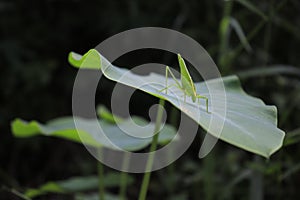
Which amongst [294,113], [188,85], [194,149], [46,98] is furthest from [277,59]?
[188,85]

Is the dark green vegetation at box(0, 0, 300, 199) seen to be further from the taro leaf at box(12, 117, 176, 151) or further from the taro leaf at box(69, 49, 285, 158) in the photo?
the taro leaf at box(69, 49, 285, 158)

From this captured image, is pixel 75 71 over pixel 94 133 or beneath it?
beneath

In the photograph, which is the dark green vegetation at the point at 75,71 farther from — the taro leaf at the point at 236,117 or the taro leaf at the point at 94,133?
the taro leaf at the point at 236,117

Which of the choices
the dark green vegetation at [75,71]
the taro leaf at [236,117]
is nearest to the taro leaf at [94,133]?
the taro leaf at [236,117]

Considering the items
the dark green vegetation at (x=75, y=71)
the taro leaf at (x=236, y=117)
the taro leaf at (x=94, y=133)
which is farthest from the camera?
the dark green vegetation at (x=75, y=71)

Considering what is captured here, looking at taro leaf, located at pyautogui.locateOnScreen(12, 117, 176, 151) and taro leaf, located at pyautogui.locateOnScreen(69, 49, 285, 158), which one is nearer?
taro leaf, located at pyautogui.locateOnScreen(69, 49, 285, 158)

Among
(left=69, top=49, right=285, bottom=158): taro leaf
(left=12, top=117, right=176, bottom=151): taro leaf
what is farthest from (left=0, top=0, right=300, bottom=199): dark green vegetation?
(left=69, top=49, right=285, bottom=158): taro leaf

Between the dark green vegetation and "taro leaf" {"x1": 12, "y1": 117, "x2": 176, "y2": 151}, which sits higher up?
"taro leaf" {"x1": 12, "y1": 117, "x2": 176, "y2": 151}

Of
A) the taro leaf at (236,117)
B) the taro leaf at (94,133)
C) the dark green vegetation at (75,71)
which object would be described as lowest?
the dark green vegetation at (75,71)

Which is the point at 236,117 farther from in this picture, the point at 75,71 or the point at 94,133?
the point at 75,71

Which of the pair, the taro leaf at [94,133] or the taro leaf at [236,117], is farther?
the taro leaf at [94,133]

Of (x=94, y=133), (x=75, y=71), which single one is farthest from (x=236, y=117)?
(x=75, y=71)

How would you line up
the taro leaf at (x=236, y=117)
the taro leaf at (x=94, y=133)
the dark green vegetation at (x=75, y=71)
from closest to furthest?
the taro leaf at (x=236, y=117) → the taro leaf at (x=94, y=133) → the dark green vegetation at (x=75, y=71)
